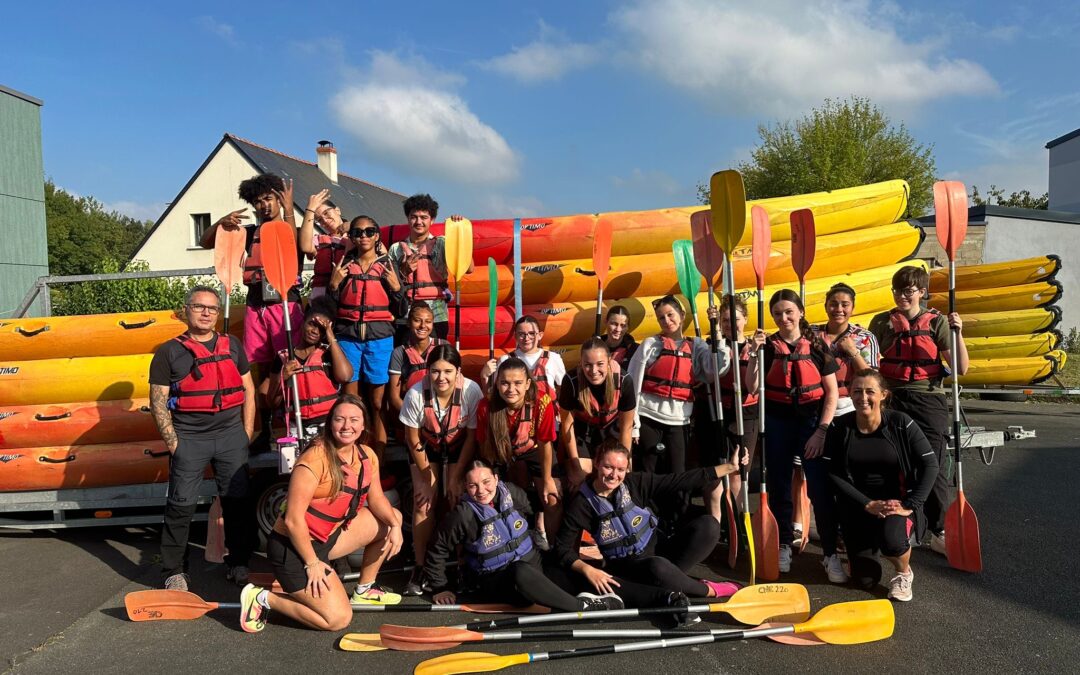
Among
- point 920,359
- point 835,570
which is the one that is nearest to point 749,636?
point 835,570

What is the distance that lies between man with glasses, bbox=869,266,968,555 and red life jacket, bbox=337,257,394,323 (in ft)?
11.1

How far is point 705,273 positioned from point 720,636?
2.64m

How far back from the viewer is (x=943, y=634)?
3305mm

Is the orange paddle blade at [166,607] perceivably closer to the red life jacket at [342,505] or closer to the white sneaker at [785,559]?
the red life jacket at [342,505]

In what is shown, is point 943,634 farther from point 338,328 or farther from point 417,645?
point 338,328

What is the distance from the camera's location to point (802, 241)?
5.43 m

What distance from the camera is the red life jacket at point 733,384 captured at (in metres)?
4.48

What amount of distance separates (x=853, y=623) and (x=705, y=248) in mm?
2691

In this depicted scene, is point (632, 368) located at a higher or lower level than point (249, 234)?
lower

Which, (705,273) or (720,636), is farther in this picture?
(705,273)

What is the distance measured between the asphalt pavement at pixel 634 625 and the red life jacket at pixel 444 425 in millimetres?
879

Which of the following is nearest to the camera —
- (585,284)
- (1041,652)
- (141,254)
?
(1041,652)

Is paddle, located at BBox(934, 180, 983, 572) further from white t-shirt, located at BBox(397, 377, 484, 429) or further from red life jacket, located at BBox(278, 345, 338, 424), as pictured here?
red life jacket, located at BBox(278, 345, 338, 424)

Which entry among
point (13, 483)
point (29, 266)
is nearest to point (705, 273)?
point (13, 483)
